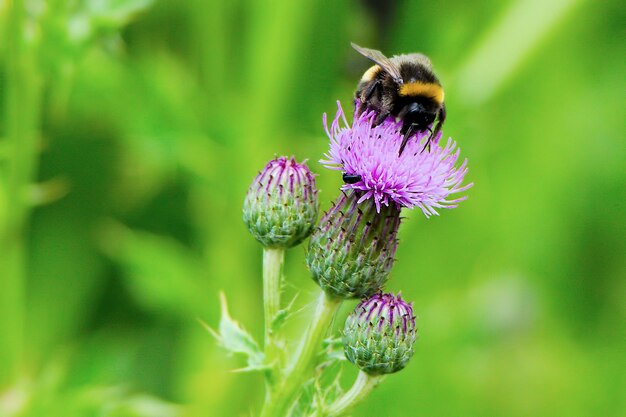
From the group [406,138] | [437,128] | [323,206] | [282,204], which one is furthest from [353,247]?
[323,206]

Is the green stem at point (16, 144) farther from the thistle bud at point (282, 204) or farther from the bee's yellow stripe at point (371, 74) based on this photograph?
the bee's yellow stripe at point (371, 74)

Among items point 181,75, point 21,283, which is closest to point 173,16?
point 181,75

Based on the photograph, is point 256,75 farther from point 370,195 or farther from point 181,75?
point 370,195

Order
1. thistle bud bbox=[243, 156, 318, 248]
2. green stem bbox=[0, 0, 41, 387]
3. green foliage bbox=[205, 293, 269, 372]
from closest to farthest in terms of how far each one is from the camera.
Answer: green foliage bbox=[205, 293, 269, 372] → thistle bud bbox=[243, 156, 318, 248] → green stem bbox=[0, 0, 41, 387]

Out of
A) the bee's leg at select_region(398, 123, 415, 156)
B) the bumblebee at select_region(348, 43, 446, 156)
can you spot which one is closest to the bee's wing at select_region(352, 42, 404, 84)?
the bumblebee at select_region(348, 43, 446, 156)

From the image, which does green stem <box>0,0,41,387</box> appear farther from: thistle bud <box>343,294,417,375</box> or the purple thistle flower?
thistle bud <box>343,294,417,375</box>
